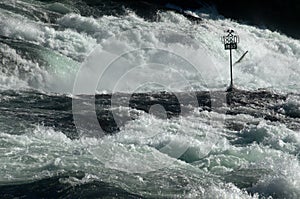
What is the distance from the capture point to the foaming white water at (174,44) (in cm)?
2742

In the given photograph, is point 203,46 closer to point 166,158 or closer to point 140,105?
point 140,105

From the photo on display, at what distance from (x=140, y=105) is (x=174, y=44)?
34.0 ft

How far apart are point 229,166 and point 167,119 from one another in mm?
5473

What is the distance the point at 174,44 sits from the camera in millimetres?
31984

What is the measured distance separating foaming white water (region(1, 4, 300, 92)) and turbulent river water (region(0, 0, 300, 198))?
0.25 feet

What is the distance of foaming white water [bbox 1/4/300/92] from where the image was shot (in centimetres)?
2742

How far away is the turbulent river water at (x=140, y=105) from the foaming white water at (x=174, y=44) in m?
0.08

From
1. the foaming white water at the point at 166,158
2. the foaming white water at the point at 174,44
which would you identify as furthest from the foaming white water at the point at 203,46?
the foaming white water at the point at 166,158

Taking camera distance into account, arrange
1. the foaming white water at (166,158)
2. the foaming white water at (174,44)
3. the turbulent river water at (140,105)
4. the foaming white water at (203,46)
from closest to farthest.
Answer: the foaming white water at (166,158) → the turbulent river water at (140,105) → the foaming white water at (174,44) → the foaming white water at (203,46)

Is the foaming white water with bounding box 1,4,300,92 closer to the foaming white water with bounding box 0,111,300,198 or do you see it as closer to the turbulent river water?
the turbulent river water

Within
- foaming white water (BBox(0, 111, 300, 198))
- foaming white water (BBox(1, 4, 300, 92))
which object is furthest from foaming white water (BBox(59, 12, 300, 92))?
foaming white water (BBox(0, 111, 300, 198))

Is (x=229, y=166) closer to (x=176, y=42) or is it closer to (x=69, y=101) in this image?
(x=69, y=101)

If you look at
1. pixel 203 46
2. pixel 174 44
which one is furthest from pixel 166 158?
pixel 203 46

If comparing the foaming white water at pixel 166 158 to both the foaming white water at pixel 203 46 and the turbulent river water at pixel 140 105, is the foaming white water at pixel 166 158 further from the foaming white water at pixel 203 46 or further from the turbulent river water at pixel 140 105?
the foaming white water at pixel 203 46
